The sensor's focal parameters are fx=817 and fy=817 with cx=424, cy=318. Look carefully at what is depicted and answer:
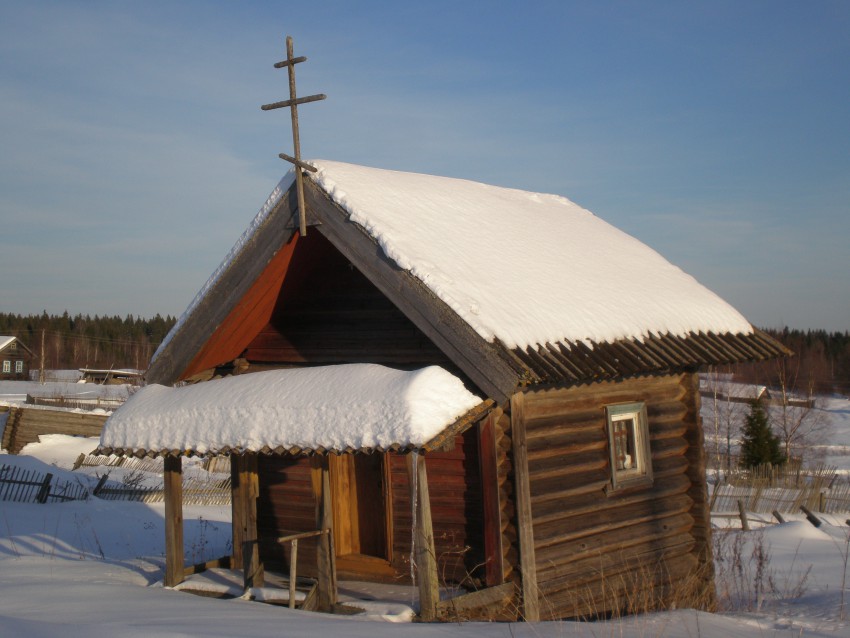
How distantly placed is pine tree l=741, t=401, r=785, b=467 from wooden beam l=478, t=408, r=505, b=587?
29.5m

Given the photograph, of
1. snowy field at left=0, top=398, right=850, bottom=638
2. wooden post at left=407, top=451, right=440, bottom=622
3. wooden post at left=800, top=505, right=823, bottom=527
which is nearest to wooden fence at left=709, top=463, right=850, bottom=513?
wooden post at left=800, top=505, right=823, bottom=527

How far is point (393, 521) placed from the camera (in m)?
9.34

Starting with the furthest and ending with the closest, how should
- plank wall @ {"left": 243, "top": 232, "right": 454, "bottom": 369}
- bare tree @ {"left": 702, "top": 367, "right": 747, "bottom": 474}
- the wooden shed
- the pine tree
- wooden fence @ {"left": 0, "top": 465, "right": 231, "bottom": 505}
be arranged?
bare tree @ {"left": 702, "top": 367, "right": 747, "bottom": 474} → the pine tree → wooden fence @ {"left": 0, "top": 465, "right": 231, "bottom": 505} → plank wall @ {"left": 243, "top": 232, "right": 454, "bottom": 369} → the wooden shed

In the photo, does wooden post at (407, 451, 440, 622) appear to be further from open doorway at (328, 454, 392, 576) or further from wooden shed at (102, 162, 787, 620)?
open doorway at (328, 454, 392, 576)

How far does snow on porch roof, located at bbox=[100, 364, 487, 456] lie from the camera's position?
23.3 feet

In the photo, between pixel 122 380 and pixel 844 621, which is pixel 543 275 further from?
pixel 122 380

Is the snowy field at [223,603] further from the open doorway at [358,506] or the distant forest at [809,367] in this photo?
the distant forest at [809,367]

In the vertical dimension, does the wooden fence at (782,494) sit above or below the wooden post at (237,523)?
below

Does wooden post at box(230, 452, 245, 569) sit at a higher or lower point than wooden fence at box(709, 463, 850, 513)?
higher

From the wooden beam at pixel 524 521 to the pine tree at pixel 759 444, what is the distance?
29429 millimetres

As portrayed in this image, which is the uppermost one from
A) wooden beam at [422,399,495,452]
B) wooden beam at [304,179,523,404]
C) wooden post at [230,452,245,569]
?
wooden beam at [304,179,523,404]

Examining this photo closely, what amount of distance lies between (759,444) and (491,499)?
98.1 ft

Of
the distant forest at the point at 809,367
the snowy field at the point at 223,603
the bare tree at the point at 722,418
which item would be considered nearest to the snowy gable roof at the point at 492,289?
the snowy field at the point at 223,603

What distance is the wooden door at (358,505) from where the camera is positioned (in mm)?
10234
